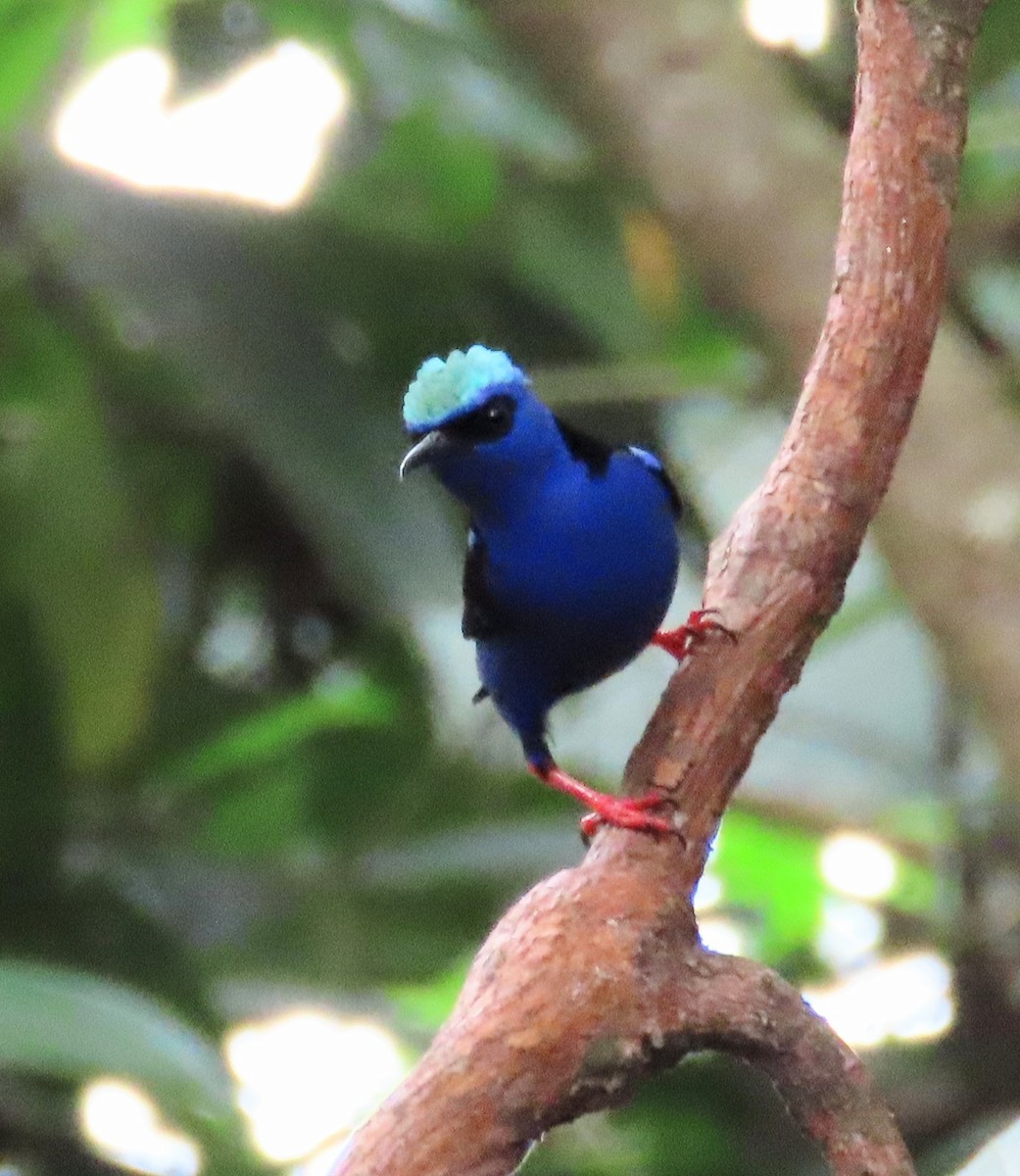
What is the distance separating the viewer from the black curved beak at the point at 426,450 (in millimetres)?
1582

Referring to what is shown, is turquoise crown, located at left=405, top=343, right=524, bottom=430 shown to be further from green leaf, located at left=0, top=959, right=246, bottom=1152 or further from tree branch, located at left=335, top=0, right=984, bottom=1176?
green leaf, located at left=0, top=959, right=246, bottom=1152

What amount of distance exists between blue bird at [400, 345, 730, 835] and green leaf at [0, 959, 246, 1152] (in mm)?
532

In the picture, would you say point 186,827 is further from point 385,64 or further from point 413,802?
point 385,64

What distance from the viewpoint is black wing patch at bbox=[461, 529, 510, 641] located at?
1748 mm

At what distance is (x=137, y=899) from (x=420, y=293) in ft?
3.61

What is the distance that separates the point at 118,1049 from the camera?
1.91m

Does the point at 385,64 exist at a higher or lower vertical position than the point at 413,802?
higher

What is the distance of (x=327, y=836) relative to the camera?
9.42ft

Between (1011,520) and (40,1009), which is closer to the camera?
(40,1009)

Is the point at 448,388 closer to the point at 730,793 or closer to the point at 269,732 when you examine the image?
the point at 730,793

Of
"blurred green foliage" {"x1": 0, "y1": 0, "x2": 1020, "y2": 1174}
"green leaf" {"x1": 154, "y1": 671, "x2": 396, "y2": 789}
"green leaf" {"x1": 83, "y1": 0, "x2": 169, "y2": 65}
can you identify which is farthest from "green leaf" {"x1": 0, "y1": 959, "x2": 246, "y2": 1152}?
"green leaf" {"x1": 83, "y1": 0, "x2": 169, "y2": 65}

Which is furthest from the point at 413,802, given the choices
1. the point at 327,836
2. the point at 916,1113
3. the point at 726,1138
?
the point at 916,1113

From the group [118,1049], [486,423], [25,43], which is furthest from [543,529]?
[25,43]

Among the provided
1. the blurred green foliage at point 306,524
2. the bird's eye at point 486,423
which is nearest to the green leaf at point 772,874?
the blurred green foliage at point 306,524
